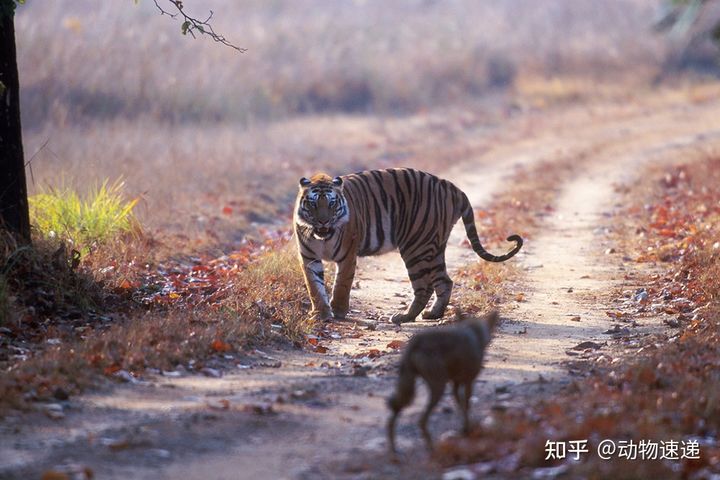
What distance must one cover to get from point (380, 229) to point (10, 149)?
332 cm

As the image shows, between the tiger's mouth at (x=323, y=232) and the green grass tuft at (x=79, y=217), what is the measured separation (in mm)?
2602

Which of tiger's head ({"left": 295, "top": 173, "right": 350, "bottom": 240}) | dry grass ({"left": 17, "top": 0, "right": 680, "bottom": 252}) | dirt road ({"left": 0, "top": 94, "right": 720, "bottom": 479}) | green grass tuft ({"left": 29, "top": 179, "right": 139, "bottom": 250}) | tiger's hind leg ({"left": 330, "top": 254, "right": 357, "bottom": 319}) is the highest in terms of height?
dry grass ({"left": 17, "top": 0, "right": 680, "bottom": 252})

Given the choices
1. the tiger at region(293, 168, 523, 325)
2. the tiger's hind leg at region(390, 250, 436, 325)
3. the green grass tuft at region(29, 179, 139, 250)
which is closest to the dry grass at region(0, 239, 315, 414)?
the tiger at region(293, 168, 523, 325)

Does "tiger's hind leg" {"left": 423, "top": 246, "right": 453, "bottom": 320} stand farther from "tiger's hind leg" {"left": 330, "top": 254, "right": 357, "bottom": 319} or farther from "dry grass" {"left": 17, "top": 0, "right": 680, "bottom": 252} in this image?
"dry grass" {"left": 17, "top": 0, "right": 680, "bottom": 252}

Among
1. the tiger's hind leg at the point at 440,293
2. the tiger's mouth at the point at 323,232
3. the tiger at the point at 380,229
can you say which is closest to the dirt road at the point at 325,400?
the tiger's hind leg at the point at 440,293

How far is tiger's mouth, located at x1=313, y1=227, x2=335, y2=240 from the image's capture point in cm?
861

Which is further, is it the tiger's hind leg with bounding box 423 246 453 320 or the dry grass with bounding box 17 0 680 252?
the dry grass with bounding box 17 0 680 252

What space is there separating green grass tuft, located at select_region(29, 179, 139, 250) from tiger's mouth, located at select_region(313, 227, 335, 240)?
2.60 metres

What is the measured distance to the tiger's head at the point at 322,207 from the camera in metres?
8.58

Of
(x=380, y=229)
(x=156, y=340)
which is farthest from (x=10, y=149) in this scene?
(x=380, y=229)

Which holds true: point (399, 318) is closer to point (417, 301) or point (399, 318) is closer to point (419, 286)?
point (417, 301)

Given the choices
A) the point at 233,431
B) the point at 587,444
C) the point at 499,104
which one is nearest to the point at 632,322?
the point at 587,444

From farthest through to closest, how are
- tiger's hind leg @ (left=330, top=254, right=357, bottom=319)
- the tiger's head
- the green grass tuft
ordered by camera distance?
the green grass tuft, tiger's hind leg @ (left=330, top=254, right=357, bottom=319), the tiger's head

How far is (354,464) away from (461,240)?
8412 millimetres
